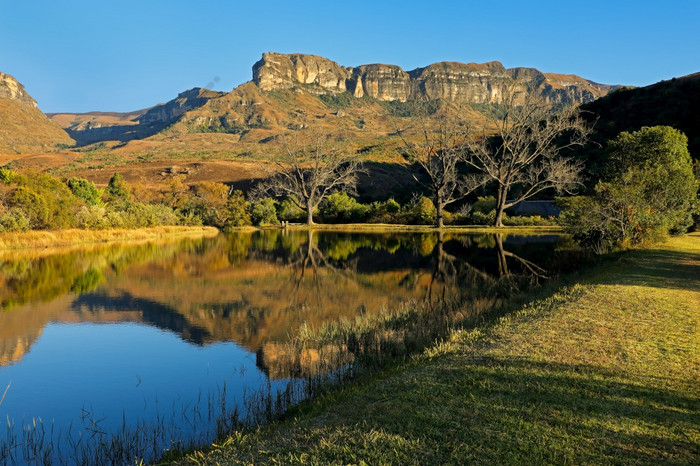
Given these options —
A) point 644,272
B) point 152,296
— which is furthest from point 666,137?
point 152,296

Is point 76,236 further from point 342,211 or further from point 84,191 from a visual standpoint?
point 342,211

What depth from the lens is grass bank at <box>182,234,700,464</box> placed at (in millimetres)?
4316

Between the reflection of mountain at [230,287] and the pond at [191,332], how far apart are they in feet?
0.26

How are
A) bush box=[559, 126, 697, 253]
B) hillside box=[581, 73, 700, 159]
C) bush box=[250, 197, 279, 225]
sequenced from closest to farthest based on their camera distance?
bush box=[559, 126, 697, 253]
bush box=[250, 197, 279, 225]
hillside box=[581, 73, 700, 159]

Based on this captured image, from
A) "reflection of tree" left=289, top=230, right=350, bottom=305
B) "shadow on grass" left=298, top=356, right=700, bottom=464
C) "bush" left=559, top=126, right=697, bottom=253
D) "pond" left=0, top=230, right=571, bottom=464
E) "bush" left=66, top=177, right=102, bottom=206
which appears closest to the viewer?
"shadow on grass" left=298, top=356, right=700, bottom=464

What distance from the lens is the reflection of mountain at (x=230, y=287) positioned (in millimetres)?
12031

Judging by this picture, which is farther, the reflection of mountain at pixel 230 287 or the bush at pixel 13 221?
the bush at pixel 13 221

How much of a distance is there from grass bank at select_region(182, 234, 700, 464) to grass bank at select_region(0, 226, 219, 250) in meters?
31.7

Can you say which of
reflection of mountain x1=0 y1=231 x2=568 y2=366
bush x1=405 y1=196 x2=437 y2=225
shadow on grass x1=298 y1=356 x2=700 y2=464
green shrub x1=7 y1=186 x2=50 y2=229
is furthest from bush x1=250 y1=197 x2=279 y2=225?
shadow on grass x1=298 y1=356 x2=700 y2=464

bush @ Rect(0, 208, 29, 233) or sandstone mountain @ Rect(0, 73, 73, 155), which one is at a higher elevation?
sandstone mountain @ Rect(0, 73, 73, 155)

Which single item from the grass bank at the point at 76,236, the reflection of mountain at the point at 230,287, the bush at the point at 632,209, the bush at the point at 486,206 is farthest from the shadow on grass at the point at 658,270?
the grass bank at the point at 76,236

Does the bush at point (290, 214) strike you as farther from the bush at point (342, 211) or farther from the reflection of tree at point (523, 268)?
the reflection of tree at point (523, 268)

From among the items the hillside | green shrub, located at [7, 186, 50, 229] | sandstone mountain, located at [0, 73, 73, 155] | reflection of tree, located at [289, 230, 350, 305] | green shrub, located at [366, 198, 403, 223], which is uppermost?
sandstone mountain, located at [0, 73, 73, 155]

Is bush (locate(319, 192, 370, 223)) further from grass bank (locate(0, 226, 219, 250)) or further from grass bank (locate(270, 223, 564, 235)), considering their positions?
grass bank (locate(0, 226, 219, 250))
